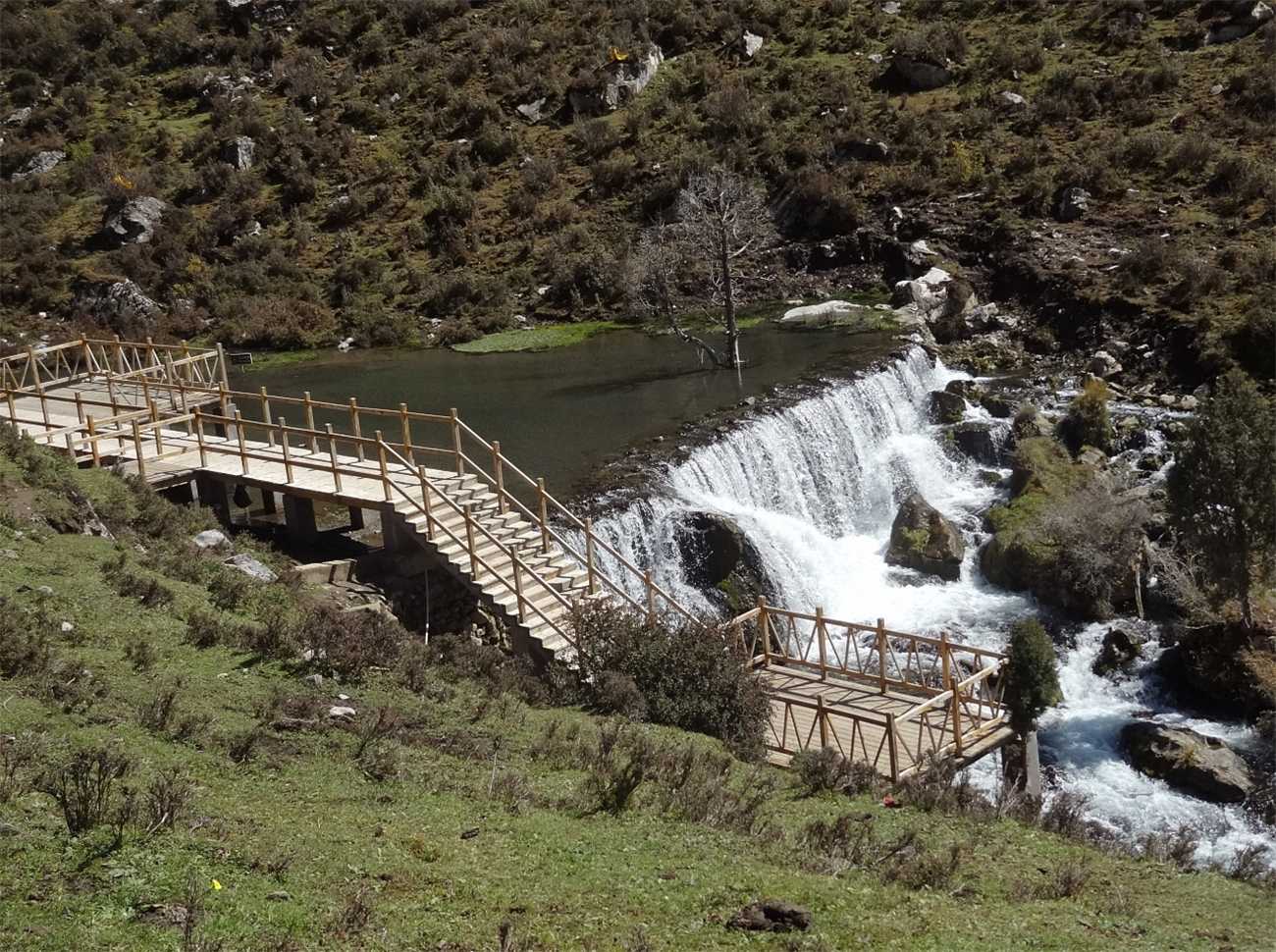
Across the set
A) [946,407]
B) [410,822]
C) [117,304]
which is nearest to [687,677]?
[410,822]

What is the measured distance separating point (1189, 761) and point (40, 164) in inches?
2316

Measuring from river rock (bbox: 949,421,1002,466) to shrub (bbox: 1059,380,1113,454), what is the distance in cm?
177

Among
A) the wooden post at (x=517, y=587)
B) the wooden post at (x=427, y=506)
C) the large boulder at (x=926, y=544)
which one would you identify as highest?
the wooden post at (x=427, y=506)

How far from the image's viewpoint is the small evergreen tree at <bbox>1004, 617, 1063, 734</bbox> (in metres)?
17.8

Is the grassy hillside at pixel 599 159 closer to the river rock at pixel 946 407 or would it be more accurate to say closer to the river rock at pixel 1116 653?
the river rock at pixel 946 407

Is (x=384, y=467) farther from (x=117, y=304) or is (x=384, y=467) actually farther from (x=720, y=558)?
(x=117, y=304)

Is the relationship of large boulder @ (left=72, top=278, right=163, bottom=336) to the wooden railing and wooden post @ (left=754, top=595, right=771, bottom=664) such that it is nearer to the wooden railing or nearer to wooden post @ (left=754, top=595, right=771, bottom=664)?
wooden post @ (left=754, top=595, right=771, bottom=664)

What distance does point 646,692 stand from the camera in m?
16.0

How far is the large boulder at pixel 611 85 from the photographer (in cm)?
6119

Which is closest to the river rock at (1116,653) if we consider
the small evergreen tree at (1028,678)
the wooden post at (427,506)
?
the small evergreen tree at (1028,678)

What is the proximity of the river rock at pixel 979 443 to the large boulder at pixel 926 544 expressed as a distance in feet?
16.3

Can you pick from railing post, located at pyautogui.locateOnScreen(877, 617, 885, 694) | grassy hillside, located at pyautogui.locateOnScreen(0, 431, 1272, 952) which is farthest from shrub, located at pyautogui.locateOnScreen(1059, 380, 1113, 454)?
grassy hillside, located at pyautogui.locateOnScreen(0, 431, 1272, 952)

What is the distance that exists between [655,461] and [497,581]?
29.7 feet

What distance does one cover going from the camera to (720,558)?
24.7 meters
